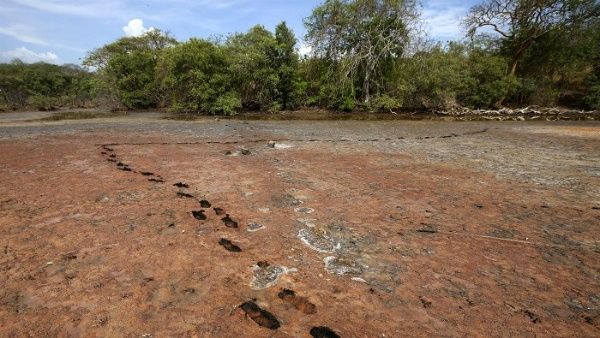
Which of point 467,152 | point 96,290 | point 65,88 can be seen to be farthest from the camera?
point 65,88

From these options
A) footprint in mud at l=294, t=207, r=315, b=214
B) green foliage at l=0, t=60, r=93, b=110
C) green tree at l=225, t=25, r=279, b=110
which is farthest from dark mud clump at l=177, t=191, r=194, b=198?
green foliage at l=0, t=60, r=93, b=110

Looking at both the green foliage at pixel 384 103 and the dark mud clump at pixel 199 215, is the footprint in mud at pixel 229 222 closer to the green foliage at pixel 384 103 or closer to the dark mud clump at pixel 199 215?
the dark mud clump at pixel 199 215

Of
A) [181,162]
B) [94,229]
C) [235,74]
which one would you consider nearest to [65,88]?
[235,74]

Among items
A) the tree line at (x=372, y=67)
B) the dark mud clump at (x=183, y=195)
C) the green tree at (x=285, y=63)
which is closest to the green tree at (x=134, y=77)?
the tree line at (x=372, y=67)

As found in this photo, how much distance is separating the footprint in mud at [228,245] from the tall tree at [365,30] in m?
18.5

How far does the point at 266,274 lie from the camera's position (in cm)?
232

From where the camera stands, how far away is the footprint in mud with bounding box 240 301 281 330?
1.82 metres

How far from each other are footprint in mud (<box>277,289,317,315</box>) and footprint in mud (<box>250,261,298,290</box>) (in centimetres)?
13

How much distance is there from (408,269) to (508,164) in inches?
167

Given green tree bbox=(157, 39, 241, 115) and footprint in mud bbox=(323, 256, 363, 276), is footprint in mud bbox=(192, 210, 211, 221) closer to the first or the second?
footprint in mud bbox=(323, 256, 363, 276)

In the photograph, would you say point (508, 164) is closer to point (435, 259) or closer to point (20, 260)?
point (435, 259)

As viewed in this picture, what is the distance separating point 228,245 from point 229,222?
48 cm

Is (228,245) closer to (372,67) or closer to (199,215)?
(199,215)

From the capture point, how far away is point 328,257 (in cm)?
257
